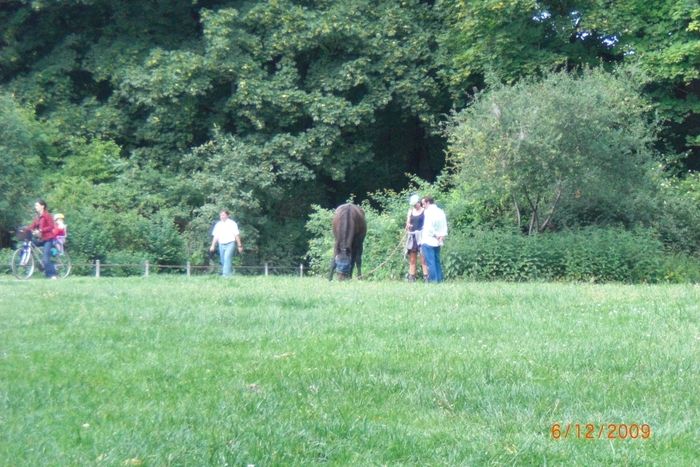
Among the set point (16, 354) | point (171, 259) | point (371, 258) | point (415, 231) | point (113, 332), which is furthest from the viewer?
point (171, 259)

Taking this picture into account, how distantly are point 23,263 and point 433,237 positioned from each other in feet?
35.8

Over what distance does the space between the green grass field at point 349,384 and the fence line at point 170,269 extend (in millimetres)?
18682

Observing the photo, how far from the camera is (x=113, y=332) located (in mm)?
11055

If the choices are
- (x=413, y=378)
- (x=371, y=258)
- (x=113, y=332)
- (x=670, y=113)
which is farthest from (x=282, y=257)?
(x=413, y=378)

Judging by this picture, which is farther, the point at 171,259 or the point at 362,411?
the point at 171,259

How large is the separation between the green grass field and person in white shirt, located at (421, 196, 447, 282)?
7.99 metres

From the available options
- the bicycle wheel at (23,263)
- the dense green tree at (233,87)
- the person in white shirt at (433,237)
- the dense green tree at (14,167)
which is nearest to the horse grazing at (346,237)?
the person in white shirt at (433,237)

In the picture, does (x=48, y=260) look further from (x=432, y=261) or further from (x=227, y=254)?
(x=432, y=261)

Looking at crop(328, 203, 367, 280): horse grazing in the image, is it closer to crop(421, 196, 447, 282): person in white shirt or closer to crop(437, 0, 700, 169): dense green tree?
crop(421, 196, 447, 282): person in white shirt

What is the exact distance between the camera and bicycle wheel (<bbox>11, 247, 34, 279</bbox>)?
1002 inches

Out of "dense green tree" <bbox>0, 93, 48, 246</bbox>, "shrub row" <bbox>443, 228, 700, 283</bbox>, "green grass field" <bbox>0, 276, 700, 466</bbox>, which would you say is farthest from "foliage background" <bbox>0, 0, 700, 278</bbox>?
"green grass field" <bbox>0, 276, 700, 466</bbox>

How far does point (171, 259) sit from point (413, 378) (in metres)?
30.1

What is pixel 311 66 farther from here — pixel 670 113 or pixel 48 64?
pixel 670 113
